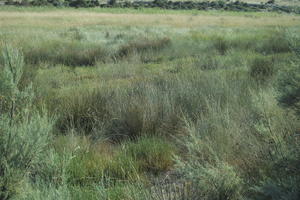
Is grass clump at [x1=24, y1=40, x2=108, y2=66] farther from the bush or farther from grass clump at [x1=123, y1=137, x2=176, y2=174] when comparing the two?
the bush

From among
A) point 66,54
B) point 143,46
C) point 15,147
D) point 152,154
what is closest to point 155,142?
point 152,154

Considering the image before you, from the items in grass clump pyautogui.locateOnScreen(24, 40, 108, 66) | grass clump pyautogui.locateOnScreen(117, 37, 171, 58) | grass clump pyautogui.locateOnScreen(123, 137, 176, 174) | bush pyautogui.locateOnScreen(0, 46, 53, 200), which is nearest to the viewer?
bush pyautogui.locateOnScreen(0, 46, 53, 200)

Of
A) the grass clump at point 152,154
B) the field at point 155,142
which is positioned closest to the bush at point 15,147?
the field at point 155,142

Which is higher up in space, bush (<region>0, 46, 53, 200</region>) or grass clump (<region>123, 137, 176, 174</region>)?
bush (<region>0, 46, 53, 200</region>)

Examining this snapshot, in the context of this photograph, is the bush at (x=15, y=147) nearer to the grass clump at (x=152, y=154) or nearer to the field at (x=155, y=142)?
the field at (x=155, y=142)

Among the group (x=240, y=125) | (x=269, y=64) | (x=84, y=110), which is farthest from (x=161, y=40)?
(x=240, y=125)

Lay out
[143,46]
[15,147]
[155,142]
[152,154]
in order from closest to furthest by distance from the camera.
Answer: [15,147], [152,154], [155,142], [143,46]

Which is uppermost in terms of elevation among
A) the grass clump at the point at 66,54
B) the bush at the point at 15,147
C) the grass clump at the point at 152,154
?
the bush at the point at 15,147

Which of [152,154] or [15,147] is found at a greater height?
[15,147]

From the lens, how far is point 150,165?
12.7 feet

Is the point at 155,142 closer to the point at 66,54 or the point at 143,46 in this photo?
the point at 66,54

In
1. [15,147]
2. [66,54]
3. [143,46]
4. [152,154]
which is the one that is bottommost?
[66,54]

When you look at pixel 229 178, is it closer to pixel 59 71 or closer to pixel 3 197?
pixel 3 197

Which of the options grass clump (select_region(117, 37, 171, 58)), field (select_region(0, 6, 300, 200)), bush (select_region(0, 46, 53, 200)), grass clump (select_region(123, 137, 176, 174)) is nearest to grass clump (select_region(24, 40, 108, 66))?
grass clump (select_region(117, 37, 171, 58))
